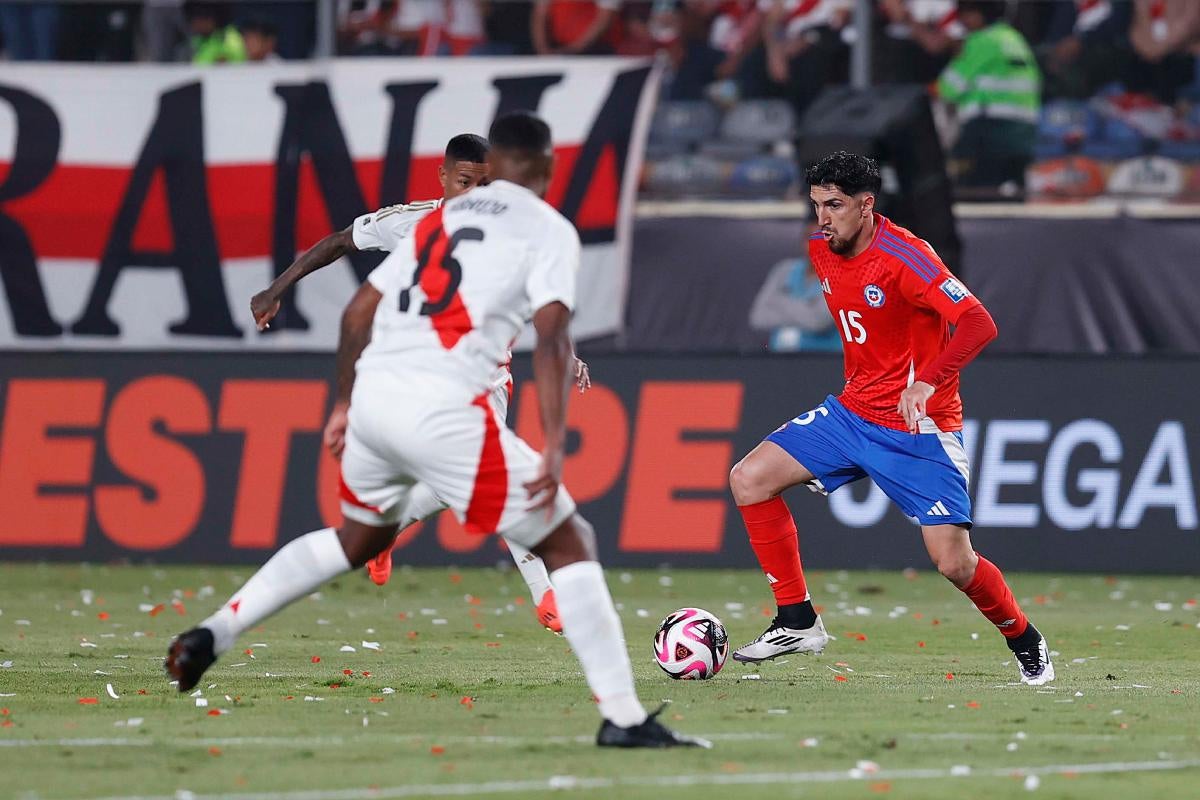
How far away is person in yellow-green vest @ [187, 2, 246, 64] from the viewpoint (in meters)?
18.2

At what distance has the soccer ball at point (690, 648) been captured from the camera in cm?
841

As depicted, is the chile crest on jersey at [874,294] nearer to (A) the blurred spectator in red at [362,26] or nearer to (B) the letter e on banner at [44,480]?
(B) the letter e on banner at [44,480]

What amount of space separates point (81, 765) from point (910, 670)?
13.5 ft

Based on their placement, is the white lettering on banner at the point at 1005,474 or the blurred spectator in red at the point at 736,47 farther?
the blurred spectator in red at the point at 736,47

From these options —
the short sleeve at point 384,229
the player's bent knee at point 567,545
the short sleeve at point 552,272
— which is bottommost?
the player's bent knee at point 567,545

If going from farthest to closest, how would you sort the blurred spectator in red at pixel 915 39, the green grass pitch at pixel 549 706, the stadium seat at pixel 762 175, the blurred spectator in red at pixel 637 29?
1. the blurred spectator in red at pixel 637 29
2. the stadium seat at pixel 762 175
3. the blurred spectator in red at pixel 915 39
4. the green grass pitch at pixel 549 706

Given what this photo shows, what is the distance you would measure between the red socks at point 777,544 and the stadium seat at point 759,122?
9202 mm

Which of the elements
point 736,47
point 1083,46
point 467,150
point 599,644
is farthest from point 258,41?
point 599,644

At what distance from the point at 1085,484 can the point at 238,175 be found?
23.7 feet

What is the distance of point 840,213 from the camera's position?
8812mm

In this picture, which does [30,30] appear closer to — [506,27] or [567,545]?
[506,27]

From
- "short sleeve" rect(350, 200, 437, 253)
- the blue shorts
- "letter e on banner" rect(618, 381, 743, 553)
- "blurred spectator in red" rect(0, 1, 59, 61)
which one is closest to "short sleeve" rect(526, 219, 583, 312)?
"short sleeve" rect(350, 200, 437, 253)

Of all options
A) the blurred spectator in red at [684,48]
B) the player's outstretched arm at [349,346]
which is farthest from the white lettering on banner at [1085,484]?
the player's outstretched arm at [349,346]

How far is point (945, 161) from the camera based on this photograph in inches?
613
